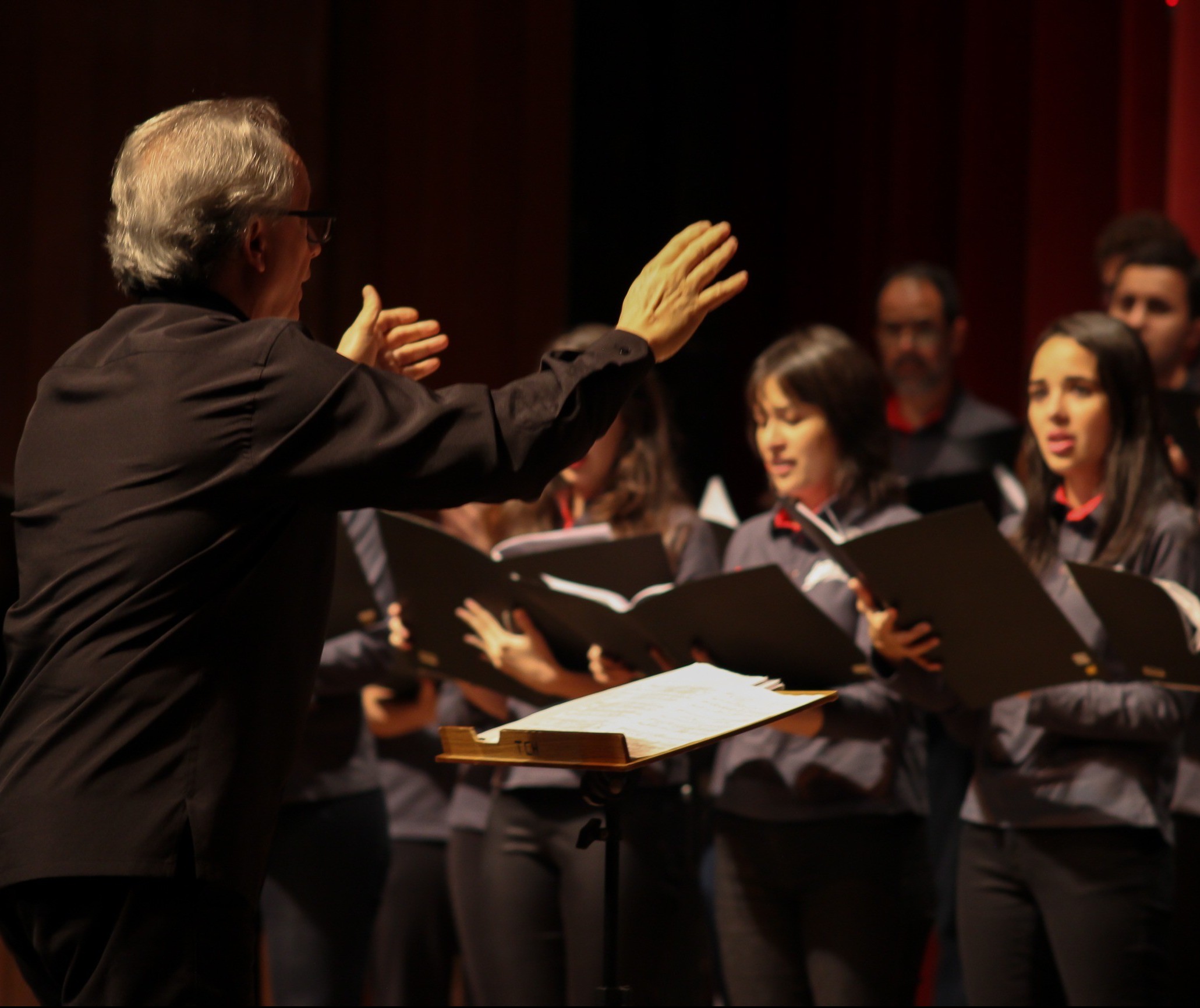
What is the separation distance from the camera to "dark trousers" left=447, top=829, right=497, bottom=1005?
9.02 ft

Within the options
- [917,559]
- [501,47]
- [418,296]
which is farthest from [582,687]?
[501,47]

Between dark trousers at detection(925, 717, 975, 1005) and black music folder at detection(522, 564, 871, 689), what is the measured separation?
993mm

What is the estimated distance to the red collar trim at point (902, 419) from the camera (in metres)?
3.90

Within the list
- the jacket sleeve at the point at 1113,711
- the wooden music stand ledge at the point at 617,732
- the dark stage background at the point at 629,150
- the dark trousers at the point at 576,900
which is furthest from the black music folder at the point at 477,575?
the dark stage background at the point at 629,150

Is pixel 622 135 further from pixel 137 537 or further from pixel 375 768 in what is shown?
pixel 137 537

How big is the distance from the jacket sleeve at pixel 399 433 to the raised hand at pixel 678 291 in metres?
0.09

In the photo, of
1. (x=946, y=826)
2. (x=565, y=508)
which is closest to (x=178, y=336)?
(x=565, y=508)

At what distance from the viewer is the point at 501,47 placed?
501cm

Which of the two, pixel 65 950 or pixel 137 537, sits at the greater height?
pixel 137 537

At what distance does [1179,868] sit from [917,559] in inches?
35.5

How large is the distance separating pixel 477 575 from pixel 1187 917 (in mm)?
1398

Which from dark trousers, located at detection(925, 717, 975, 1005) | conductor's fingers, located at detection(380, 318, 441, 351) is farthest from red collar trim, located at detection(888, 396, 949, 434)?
conductor's fingers, located at detection(380, 318, 441, 351)

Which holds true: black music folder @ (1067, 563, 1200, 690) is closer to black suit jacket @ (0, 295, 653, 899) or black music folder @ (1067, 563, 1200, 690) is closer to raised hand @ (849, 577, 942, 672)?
raised hand @ (849, 577, 942, 672)

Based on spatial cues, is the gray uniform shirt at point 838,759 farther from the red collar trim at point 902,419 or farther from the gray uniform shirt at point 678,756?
the red collar trim at point 902,419
